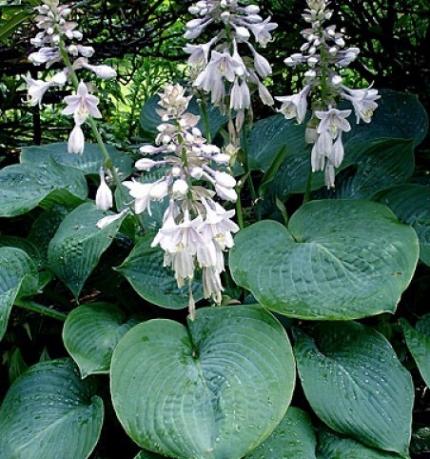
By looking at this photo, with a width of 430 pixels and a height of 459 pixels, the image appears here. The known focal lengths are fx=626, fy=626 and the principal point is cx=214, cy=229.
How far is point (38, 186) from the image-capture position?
2.34 meters

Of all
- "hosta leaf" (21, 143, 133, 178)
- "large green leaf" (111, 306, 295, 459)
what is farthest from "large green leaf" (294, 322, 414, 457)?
"hosta leaf" (21, 143, 133, 178)

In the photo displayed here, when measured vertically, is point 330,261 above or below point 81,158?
above

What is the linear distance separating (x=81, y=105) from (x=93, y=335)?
67 centimetres

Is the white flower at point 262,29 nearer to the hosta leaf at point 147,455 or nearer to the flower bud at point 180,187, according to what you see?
the flower bud at point 180,187

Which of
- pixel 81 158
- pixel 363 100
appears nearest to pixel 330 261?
pixel 363 100

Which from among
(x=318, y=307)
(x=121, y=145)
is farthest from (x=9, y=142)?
(x=318, y=307)

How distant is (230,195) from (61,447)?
0.79m

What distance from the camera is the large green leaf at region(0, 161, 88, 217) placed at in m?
2.21

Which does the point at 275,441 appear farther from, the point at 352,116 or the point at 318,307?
the point at 352,116

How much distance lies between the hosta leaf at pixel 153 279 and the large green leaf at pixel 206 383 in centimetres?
14

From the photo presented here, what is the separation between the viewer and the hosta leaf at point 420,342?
1.76m

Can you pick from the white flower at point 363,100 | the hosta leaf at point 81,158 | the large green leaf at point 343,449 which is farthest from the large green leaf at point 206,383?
Result: the hosta leaf at point 81,158

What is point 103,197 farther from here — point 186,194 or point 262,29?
point 262,29

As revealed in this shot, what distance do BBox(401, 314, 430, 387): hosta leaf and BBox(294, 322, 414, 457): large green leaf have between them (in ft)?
0.30
